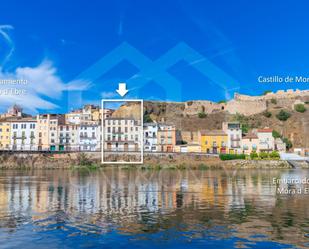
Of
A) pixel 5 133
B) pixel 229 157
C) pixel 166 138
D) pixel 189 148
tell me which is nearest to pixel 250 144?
pixel 229 157

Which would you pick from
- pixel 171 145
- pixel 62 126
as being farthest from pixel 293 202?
pixel 62 126

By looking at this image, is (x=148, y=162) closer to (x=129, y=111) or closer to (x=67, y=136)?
(x=67, y=136)

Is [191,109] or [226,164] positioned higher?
[191,109]

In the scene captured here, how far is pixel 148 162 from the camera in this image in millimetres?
81438

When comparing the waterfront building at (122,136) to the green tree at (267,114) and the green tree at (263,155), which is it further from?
the green tree at (267,114)

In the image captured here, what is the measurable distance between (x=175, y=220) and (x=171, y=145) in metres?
74.8

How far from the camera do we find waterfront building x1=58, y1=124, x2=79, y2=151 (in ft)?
314

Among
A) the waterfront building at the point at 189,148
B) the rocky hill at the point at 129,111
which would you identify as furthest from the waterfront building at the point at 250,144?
the rocky hill at the point at 129,111

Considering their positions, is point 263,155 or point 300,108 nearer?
point 263,155

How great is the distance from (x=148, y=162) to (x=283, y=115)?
61.3 m

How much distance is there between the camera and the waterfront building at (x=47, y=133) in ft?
313

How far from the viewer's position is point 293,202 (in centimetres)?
2661

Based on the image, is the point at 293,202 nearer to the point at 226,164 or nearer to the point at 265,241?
the point at 265,241

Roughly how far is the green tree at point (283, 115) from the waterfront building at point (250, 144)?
3675cm
